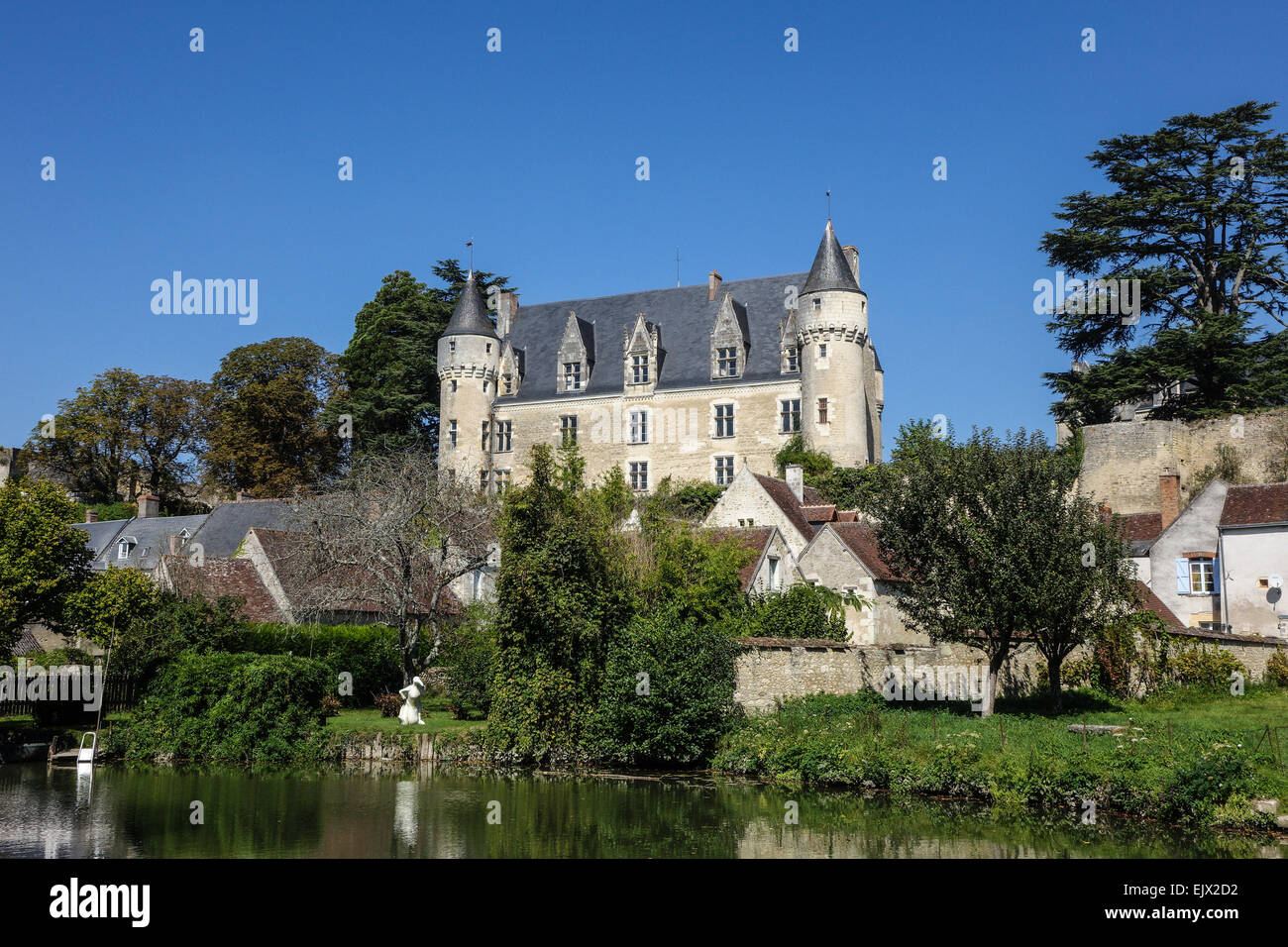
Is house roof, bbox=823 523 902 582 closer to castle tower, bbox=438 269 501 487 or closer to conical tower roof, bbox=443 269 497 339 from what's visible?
castle tower, bbox=438 269 501 487

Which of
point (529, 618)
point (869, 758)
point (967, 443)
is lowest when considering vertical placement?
point (869, 758)

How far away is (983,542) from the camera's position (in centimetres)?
2303

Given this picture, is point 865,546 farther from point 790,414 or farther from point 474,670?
point 790,414

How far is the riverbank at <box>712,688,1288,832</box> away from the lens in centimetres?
1653

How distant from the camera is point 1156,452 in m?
39.0

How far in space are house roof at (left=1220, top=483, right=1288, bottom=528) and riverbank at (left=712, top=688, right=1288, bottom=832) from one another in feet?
23.2

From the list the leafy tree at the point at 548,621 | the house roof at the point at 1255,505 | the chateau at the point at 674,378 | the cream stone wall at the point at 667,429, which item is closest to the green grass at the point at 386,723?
the leafy tree at the point at 548,621

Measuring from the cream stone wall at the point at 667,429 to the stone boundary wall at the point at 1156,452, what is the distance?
14.0 metres

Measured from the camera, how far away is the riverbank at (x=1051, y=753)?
16.5m

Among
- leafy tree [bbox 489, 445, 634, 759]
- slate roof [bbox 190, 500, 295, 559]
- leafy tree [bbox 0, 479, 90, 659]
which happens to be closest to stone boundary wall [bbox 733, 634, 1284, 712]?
leafy tree [bbox 489, 445, 634, 759]

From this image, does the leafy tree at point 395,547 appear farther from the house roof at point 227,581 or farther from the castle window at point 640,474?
the castle window at point 640,474
